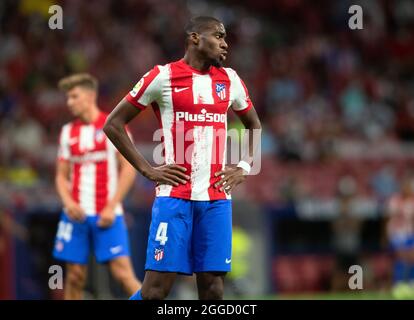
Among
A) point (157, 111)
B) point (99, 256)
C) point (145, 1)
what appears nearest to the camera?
point (157, 111)

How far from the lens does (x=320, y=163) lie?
16.6 meters

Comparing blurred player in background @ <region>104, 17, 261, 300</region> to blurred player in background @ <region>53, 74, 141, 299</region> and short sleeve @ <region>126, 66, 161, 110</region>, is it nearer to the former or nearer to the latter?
short sleeve @ <region>126, 66, 161, 110</region>

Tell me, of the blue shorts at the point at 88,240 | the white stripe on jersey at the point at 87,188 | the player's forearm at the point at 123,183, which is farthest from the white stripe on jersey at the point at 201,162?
the white stripe on jersey at the point at 87,188

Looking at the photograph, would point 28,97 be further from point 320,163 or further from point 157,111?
point 157,111

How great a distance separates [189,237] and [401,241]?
28.3ft

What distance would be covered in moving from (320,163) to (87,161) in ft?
25.8

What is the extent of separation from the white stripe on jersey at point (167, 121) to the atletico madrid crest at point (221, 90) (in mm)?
340

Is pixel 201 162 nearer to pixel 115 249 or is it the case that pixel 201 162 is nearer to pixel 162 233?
pixel 162 233

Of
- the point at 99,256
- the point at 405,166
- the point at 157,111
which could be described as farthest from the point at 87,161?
the point at 405,166

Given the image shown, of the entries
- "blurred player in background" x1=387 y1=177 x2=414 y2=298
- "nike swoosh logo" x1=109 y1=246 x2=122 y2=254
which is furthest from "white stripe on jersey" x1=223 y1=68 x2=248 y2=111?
"blurred player in background" x1=387 y1=177 x2=414 y2=298

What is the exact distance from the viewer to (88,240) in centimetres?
933

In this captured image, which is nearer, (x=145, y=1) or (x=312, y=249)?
(x=312, y=249)

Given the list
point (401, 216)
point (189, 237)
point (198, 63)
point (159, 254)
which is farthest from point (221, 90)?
point (401, 216)

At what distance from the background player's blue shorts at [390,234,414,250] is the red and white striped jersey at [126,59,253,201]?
8490 millimetres
